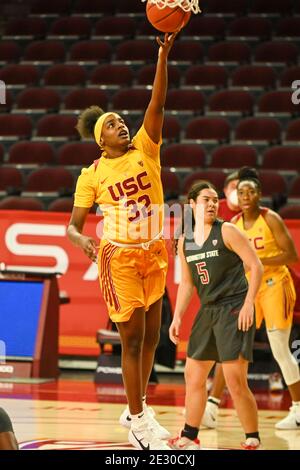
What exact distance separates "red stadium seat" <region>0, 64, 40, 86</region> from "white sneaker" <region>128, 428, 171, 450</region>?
9439 millimetres

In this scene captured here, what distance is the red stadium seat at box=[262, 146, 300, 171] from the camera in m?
11.1

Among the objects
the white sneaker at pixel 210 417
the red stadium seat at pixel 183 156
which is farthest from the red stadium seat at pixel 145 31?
the white sneaker at pixel 210 417

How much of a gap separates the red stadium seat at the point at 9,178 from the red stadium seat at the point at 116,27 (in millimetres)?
3888

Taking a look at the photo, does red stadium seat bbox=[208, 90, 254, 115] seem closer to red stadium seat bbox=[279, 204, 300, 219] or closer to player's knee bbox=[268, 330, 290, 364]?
red stadium seat bbox=[279, 204, 300, 219]

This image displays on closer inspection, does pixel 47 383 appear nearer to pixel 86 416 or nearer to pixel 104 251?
pixel 86 416

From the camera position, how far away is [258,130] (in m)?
11.9

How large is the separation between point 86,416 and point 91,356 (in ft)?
9.32

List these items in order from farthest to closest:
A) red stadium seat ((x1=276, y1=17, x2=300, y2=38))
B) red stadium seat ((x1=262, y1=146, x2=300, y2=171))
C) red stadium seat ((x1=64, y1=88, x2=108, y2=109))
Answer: red stadium seat ((x1=276, y1=17, x2=300, y2=38)) → red stadium seat ((x1=64, y1=88, x2=108, y2=109)) → red stadium seat ((x1=262, y1=146, x2=300, y2=171))

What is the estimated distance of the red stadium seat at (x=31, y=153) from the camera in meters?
12.0

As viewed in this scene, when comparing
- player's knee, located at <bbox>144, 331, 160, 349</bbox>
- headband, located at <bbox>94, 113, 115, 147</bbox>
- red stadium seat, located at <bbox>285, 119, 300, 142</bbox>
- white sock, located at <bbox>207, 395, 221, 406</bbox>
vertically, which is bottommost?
white sock, located at <bbox>207, 395, 221, 406</bbox>

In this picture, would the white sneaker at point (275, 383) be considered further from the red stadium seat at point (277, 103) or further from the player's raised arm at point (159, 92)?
the red stadium seat at point (277, 103)

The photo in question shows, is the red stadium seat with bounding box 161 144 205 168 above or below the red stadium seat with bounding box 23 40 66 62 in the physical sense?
below

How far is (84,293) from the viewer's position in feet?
31.3

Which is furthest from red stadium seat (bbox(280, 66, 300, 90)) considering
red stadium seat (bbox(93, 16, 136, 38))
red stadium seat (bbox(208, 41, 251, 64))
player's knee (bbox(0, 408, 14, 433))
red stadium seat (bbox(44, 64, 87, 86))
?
player's knee (bbox(0, 408, 14, 433))
